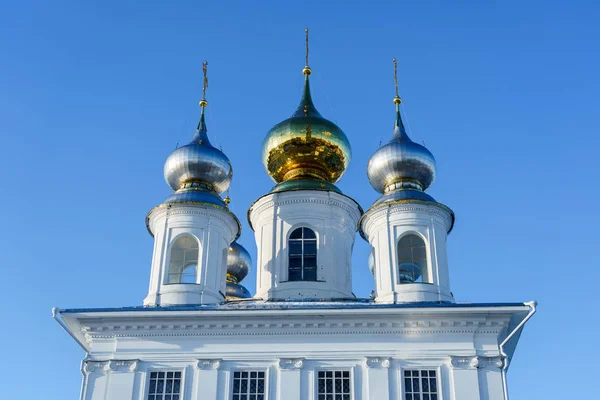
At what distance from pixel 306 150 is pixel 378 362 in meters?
7.76

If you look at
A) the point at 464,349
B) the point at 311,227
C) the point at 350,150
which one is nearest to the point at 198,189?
the point at 311,227

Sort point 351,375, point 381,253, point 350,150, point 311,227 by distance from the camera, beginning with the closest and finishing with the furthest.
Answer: point 351,375, point 381,253, point 311,227, point 350,150

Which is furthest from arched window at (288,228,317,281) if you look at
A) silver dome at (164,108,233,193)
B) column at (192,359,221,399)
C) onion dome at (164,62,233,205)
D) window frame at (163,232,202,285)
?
column at (192,359,221,399)

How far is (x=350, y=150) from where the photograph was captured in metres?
23.0

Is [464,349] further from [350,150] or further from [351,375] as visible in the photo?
[350,150]

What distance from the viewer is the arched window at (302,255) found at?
19.6m

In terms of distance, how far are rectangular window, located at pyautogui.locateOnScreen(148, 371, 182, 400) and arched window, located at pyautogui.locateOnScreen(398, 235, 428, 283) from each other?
5.78 meters

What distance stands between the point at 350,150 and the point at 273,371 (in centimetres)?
854

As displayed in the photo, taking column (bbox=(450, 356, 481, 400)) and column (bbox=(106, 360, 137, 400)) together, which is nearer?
column (bbox=(450, 356, 481, 400))

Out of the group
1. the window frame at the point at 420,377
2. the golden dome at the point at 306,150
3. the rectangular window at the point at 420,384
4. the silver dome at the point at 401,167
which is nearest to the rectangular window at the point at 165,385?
the window frame at the point at 420,377

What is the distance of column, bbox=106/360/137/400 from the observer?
16.1m

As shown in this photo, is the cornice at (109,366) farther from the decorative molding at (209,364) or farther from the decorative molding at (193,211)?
the decorative molding at (193,211)

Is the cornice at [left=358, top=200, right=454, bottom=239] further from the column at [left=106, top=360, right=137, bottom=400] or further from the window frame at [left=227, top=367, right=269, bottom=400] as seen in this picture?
the column at [left=106, top=360, right=137, bottom=400]

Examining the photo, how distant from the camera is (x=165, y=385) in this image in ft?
53.5
